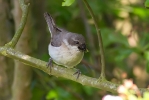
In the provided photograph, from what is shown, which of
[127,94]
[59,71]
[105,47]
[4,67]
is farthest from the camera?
[105,47]

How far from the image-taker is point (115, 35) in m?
4.71

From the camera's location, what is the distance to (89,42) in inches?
208

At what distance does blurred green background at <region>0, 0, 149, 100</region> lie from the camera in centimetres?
423

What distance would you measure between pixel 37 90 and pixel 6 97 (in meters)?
0.50

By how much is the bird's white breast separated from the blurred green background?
0.39 m

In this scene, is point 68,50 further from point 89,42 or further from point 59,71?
point 89,42

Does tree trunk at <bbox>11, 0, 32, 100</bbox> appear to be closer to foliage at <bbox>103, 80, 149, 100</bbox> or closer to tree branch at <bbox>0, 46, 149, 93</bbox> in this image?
tree branch at <bbox>0, 46, 149, 93</bbox>

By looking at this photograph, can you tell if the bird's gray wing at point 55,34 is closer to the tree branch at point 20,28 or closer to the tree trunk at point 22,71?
the tree trunk at point 22,71

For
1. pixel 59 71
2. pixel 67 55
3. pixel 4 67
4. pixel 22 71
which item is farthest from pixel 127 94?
pixel 4 67

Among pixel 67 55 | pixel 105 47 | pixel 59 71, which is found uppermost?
pixel 105 47

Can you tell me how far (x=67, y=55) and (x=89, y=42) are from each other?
1.77 metres

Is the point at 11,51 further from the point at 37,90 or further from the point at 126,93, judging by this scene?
the point at 37,90

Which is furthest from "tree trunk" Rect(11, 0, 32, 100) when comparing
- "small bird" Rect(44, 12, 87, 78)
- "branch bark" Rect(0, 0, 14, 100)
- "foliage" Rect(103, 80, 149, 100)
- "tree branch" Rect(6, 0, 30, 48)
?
"foliage" Rect(103, 80, 149, 100)

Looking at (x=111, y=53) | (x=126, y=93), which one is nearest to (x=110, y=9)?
(x=111, y=53)
